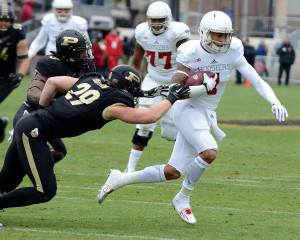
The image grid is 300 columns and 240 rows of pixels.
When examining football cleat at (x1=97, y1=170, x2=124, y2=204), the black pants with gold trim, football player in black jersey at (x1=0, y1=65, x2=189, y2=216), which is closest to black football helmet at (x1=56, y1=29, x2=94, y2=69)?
football player in black jersey at (x1=0, y1=65, x2=189, y2=216)

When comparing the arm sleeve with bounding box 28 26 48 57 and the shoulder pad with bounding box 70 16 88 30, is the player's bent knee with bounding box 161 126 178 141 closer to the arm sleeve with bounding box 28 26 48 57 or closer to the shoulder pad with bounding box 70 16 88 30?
the shoulder pad with bounding box 70 16 88 30

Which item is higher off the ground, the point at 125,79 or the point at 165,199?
the point at 125,79

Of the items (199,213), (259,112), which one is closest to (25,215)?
(199,213)

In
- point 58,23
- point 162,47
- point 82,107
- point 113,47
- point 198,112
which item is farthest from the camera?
point 113,47

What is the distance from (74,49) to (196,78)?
1016 millimetres

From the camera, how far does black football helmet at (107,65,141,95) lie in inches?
212

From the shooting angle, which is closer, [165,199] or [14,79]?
[165,199]

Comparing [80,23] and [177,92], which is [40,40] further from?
[177,92]

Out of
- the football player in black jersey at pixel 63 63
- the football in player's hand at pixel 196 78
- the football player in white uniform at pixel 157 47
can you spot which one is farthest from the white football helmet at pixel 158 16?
the football in player's hand at pixel 196 78

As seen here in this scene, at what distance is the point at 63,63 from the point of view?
20.2 ft

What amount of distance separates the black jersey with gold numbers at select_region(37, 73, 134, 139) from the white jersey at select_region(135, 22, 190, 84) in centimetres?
315

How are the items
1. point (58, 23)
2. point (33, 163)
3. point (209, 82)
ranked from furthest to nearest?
point (58, 23), point (209, 82), point (33, 163)

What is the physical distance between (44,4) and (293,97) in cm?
1187

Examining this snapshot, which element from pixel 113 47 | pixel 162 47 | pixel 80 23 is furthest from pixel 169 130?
pixel 113 47
